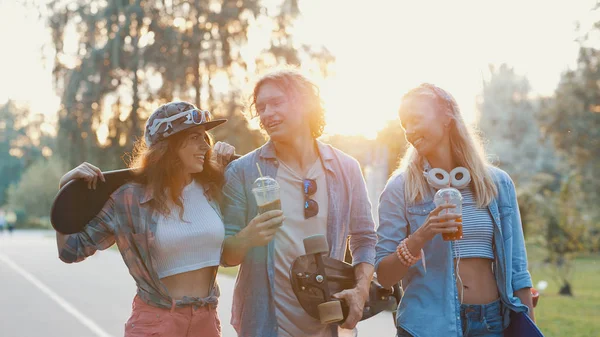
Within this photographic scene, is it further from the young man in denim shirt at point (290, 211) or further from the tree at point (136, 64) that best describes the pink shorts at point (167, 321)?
the tree at point (136, 64)

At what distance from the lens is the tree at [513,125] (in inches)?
2419

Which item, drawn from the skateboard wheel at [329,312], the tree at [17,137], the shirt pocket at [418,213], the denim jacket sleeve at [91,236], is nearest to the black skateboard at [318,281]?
the skateboard wheel at [329,312]

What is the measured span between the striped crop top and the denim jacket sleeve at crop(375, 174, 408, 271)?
0.28 metres

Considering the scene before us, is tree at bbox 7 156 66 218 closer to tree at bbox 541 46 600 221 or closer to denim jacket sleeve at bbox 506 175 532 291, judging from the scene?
tree at bbox 541 46 600 221

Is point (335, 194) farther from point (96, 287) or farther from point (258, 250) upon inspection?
point (96, 287)

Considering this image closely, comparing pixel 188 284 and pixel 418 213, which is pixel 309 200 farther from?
pixel 188 284

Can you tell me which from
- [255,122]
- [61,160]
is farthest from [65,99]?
[255,122]

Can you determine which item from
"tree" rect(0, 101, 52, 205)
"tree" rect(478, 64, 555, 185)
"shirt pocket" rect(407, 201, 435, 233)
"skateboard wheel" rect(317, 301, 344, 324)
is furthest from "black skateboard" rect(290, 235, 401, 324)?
"tree" rect(0, 101, 52, 205)

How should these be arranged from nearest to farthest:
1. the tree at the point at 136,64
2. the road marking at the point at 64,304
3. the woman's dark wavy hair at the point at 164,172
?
1. the woman's dark wavy hair at the point at 164,172
2. the road marking at the point at 64,304
3. the tree at the point at 136,64

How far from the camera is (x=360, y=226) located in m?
4.45

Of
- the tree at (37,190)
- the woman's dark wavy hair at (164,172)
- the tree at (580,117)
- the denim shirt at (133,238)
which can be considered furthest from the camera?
→ the tree at (37,190)

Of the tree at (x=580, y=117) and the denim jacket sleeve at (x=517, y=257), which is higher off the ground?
the tree at (x=580, y=117)

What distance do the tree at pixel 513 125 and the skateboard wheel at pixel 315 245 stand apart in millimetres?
55311

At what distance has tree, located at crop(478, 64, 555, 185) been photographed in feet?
202
